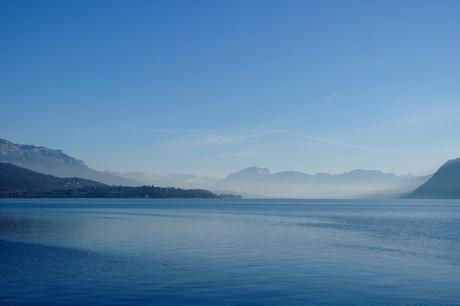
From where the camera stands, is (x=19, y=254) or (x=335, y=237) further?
(x=335, y=237)

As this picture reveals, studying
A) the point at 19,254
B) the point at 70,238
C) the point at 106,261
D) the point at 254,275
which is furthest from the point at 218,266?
the point at 70,238

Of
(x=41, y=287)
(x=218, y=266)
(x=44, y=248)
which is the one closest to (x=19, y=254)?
(x=44, y=248)

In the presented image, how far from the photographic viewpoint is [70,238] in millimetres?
72375

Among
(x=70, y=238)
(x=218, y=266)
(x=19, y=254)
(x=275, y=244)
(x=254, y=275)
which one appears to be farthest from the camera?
(x=70, y=238)

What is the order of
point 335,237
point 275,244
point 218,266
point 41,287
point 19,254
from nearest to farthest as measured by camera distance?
1. point 41,287
2. point 218,266
3. point 19,254
4. point 275,244
5. point 335,237

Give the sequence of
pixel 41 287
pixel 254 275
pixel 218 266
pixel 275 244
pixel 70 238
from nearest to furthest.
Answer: pixel 41 287 → pixel 254 275 → pixel 218 266 → pixel 275 244 → pixel 70 238

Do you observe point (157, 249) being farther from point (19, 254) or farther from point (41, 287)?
point (41, 287)

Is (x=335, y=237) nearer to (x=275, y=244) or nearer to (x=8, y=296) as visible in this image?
(x=275, y=244)

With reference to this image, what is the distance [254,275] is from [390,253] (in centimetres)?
2382

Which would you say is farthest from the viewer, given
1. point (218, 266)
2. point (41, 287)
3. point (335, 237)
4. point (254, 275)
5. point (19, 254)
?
point (335, 237)

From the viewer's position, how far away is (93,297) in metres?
32.7

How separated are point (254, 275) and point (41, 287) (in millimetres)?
17724

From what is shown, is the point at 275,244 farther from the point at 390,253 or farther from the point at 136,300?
the point at 136,300

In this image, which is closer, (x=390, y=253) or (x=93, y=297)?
(x=93, y=297)
